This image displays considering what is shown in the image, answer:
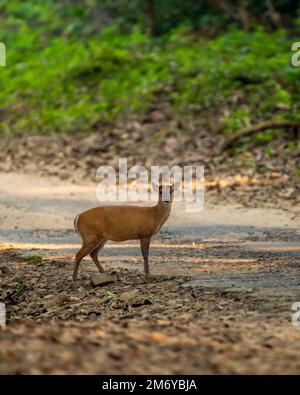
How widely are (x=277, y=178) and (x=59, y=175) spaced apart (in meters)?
4.31

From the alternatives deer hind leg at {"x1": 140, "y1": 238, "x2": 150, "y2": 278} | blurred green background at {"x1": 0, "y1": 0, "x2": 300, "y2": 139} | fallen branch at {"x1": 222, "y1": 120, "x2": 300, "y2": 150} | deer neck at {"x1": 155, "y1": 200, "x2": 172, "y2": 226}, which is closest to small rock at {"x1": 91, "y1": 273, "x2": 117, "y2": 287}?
deer hind leg at {"x1": 140, "y1": 238, "x2": 150, "y2": 278}

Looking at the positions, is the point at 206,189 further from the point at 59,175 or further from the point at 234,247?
the point at 234,247

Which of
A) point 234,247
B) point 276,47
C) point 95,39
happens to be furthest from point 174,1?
point 234,247

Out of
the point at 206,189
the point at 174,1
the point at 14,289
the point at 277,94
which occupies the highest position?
the point at 174,1

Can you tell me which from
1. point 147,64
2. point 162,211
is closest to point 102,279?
point 162,211

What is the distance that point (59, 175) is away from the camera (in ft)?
61.9

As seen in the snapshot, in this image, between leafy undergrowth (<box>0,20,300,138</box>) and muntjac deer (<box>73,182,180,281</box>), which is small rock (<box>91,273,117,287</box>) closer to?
muntjac deer (<box>73,182,180,281</box>)

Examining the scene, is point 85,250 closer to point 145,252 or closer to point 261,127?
point 145,252

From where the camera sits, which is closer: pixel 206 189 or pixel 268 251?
pixel 268 251

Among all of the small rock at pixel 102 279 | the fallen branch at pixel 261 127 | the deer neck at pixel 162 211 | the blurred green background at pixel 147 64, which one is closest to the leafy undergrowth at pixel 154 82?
the blurred green background at pixel 147 64

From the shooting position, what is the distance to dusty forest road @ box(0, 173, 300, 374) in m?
6.27

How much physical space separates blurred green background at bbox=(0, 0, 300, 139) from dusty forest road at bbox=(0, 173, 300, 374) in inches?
205

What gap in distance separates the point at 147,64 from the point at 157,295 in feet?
52.3

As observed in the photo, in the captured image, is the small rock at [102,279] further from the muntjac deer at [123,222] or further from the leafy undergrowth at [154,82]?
the leafy undergrowth at [154,82]
